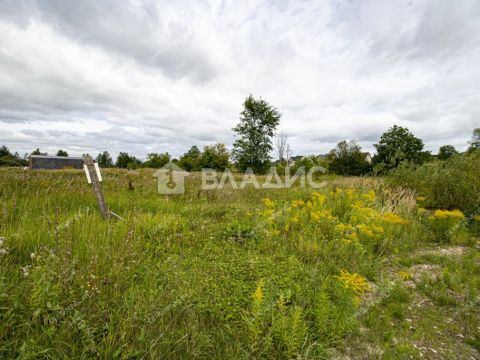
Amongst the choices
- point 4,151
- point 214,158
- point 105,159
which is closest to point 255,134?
point 214,158

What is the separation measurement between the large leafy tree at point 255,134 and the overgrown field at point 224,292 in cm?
2398

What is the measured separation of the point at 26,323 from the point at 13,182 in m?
5.32

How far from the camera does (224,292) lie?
7.69 feet

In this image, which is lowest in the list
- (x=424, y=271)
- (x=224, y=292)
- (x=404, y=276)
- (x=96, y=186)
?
(x=424, y=271)

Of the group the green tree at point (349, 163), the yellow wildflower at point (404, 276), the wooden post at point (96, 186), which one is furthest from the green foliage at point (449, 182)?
the green tree at point (349, 163)

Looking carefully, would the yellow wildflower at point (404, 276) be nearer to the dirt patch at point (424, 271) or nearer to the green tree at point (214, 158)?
the dirt patch at point (424, 271)

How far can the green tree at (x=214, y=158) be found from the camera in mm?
34031

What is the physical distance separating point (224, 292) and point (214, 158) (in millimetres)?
32521

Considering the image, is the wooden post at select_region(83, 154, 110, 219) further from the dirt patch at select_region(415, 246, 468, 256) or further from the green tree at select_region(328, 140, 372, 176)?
the green tree at select_region(328, 140, 372, 176)

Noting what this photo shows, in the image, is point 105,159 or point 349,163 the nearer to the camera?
point 349,163

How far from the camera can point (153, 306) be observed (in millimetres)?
1886

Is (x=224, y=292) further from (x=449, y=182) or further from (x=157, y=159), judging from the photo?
(x=157, y=159)

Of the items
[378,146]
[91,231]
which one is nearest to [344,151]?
[378,146]

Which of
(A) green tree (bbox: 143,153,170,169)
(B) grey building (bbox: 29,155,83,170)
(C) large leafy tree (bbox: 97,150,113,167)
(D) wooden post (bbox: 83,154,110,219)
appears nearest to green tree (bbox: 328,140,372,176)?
(D) wooden post (bbox: 83,154,110,219)
